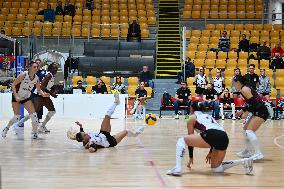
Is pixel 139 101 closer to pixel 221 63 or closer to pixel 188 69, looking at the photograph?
pixel 188 69

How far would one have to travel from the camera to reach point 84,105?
22547 millimetres

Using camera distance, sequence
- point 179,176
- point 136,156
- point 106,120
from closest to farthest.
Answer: point 179,176, point 136,156, point 106,120

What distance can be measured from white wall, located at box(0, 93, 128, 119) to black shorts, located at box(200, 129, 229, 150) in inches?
540

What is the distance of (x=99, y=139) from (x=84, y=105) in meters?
10.7

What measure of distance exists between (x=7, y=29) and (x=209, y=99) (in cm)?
1214

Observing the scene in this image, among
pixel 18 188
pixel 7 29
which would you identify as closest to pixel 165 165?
pixel 18 188

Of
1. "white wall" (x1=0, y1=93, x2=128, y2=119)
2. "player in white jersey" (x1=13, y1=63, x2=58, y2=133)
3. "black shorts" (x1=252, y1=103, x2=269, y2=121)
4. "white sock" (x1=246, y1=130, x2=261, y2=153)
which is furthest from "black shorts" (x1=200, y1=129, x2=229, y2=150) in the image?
"white wall" (x1=0, y1=93, x2=128, y2=119)

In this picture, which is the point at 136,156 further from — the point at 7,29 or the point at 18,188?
the point at 7,29

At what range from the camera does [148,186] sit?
8031 mm

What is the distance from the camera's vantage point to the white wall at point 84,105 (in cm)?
2242

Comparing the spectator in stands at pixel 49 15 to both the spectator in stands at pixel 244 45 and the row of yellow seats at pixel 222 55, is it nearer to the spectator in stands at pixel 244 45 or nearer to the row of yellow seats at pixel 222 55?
the row of yellow seats at pixel 222 55

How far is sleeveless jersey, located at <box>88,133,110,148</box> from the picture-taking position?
11.8m

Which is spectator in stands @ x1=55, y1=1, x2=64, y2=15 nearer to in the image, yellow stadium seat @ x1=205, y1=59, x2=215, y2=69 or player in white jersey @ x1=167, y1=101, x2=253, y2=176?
yellow stadium seat @ x1=205, y1=59, x2=215, y2=69

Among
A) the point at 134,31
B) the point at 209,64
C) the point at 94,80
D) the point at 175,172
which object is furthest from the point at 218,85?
the point at 175,172
